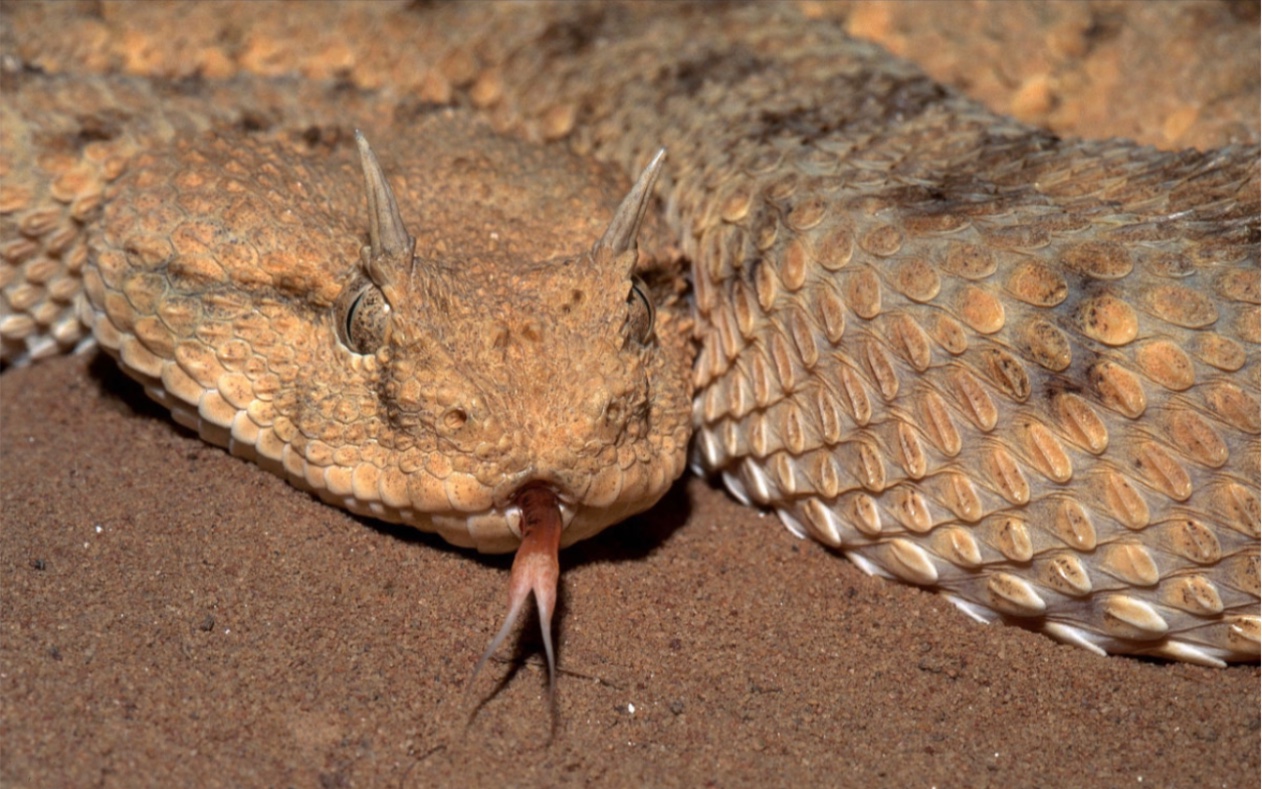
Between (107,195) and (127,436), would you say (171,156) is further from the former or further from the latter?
(127,436)

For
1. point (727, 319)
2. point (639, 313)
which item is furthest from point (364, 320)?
point (727, 319)

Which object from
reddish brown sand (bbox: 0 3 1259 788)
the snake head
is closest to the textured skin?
the snake head

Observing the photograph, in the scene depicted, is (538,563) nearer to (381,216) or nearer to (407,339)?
(407,339)

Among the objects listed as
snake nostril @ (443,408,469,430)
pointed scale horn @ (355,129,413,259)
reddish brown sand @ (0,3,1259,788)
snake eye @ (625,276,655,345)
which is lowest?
reddish brown sand @ (0,3,1259,788)

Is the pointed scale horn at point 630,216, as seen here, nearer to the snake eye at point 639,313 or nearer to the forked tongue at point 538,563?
the snake eye at point 639,313

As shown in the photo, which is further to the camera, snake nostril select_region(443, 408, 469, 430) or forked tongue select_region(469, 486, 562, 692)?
snake nostril select_region(443, 408, 469, 430)

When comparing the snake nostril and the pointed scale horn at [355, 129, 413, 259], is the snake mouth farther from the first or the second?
the pointed scale horn at [355, 129, 413, 259]
